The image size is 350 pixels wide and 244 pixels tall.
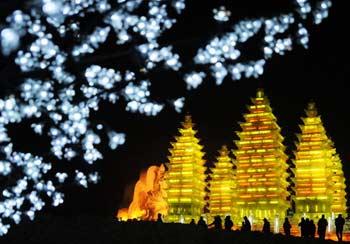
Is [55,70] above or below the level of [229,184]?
below

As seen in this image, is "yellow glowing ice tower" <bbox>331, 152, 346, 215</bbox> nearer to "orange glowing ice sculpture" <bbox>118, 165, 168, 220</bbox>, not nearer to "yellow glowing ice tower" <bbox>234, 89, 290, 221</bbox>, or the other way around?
"yellow glowing ice tower" <bbox>234, 89, 290, 221</bbox>

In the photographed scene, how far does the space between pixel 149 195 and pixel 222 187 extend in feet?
24.0

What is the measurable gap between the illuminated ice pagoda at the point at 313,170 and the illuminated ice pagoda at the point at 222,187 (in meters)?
6.72

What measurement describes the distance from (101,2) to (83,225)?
13.8 m

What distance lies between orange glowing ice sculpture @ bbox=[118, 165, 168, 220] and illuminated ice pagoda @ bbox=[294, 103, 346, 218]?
31.4ft

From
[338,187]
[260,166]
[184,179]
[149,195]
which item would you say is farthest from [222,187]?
[338,187]

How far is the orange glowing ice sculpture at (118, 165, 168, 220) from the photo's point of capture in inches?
1746

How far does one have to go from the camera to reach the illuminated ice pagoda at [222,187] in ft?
161

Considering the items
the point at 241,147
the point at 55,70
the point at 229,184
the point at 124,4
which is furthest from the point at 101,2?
the point at 229,184

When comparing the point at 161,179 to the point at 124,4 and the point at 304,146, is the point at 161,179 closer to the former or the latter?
the point at 304,146

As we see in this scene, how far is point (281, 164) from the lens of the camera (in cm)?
4375

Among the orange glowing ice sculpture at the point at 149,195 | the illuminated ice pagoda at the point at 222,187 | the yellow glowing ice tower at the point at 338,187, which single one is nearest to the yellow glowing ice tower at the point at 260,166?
the illuminated ice pagoda at the point at 222,187

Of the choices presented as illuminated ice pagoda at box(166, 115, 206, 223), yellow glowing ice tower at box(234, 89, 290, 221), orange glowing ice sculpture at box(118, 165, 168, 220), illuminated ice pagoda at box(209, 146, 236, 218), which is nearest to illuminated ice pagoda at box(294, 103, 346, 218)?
yellow glowing ice tower at box(234, 89, 290, 221)

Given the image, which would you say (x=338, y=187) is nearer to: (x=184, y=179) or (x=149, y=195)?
(x=184, y=179)
